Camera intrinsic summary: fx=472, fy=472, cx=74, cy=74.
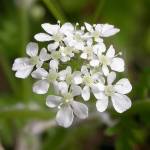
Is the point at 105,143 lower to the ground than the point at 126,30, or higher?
lower

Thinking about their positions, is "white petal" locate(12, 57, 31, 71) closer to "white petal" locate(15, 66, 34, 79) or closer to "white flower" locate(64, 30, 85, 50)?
"white petal" locate(15, 66, 34, 79)

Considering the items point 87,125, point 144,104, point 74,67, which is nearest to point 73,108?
point 74,67

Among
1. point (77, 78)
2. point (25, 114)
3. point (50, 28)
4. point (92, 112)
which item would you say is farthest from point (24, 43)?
point (77, 78)

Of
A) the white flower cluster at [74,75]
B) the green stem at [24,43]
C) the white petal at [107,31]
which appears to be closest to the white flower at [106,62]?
the white flower cluster at [74,75]

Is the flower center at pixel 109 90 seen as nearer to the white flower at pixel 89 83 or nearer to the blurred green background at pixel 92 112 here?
the white flower at pixel 89 83

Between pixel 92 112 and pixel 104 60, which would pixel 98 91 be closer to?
pixel 104 60

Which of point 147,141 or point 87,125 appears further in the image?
point 147,141

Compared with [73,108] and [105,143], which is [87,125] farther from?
[73,108]
